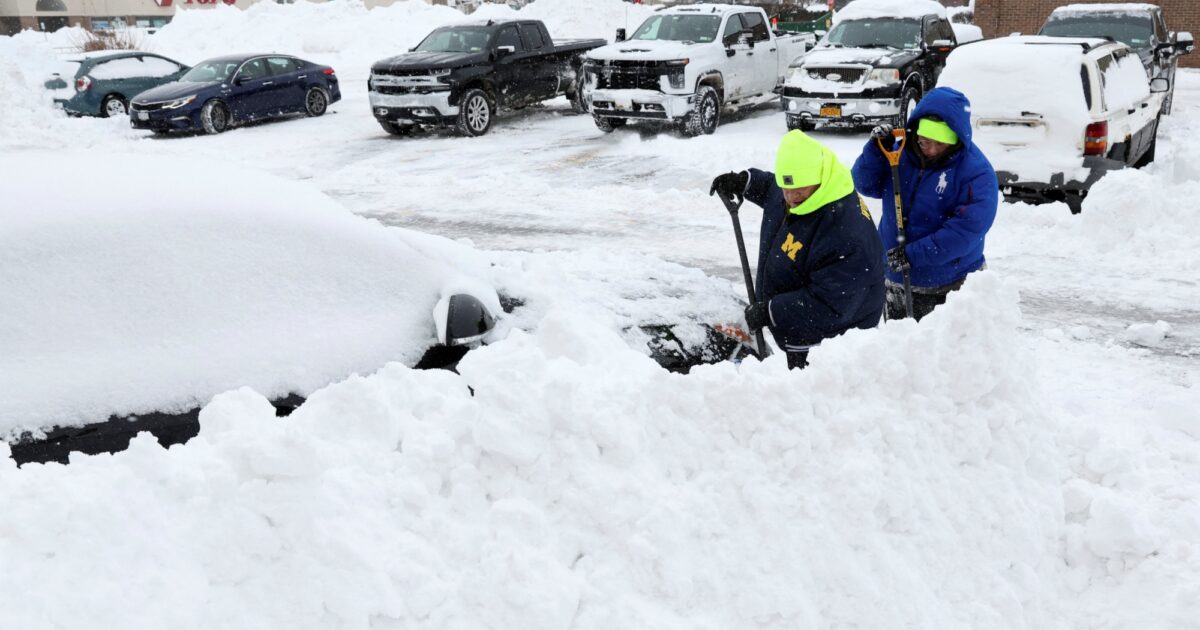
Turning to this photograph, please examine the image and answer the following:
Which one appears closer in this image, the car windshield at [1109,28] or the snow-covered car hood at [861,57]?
the snow-covered car hood at [861,57]

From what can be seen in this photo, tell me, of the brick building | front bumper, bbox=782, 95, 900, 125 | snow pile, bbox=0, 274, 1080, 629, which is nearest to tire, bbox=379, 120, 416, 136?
front bumper, bbox=782, 95, 900, 125

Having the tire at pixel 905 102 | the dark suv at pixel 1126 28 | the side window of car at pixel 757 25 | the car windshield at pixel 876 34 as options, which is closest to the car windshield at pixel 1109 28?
the dark suv at pixel 1126 28

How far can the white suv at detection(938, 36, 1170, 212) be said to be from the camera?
27.3ft

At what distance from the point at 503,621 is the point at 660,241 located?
20.4 ft

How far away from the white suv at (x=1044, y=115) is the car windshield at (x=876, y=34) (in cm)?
501

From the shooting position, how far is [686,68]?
13211 mm

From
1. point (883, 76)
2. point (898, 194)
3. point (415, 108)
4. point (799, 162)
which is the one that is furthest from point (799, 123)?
point (799, 162)

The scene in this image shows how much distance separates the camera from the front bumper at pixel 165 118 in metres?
15.5

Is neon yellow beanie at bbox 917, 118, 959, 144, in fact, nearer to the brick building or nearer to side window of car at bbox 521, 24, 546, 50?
side window of car at bbox 521, 24, 546, 50

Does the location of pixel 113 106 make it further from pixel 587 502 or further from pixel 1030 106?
pixel 587 502

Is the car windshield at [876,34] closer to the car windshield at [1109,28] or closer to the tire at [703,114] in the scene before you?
the tire at [703,114]

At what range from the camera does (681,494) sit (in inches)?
114

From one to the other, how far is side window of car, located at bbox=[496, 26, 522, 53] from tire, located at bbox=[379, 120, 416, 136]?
6.76ft

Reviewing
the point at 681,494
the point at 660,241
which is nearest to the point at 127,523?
the point at 681,494
